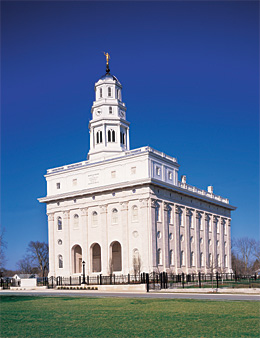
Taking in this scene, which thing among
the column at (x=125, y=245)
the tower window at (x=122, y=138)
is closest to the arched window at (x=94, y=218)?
the column at (x=125, y=245)

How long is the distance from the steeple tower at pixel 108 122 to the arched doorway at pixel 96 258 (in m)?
13.2

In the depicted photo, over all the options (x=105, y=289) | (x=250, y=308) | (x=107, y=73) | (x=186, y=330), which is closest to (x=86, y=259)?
(x=105, y=289)

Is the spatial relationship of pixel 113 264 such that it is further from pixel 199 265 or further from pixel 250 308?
pixel 250 308

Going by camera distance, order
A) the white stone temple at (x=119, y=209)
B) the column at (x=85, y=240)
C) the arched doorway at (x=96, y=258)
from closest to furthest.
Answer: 1. the white stone temple at (x=119, y=209)
2. the column at (x=85, y=240)
3. the arched doorway at (x=96, y=258)

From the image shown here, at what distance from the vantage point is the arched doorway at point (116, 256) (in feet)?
204

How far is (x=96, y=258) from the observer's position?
6506 centimetres

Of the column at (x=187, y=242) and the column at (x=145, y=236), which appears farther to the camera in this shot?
the column at (x=187, y=242)

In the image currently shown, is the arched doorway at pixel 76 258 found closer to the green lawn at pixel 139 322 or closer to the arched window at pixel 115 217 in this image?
the arched window at pixel 115 217

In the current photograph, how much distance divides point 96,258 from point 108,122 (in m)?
20.6

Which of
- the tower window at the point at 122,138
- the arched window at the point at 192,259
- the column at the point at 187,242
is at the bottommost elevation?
the arched window at the point at 192,259

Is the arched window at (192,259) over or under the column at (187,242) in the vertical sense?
under

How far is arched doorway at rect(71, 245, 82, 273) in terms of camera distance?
64031 millimetres

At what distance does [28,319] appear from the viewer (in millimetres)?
17062

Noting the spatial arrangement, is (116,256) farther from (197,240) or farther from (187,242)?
(197,240)
